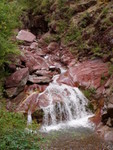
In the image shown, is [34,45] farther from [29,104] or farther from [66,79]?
[29,104]

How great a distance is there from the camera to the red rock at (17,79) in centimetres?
1195

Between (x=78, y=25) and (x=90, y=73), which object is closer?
(x=90, y=73)

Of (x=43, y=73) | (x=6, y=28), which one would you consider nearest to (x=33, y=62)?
(x=43, y=73)

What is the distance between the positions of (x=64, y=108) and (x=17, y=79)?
2.66 m

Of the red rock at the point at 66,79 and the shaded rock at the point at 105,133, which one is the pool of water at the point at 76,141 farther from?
the red rock at the point at 66,79

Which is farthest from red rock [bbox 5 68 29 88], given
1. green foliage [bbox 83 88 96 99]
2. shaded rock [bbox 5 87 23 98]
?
green foliage [bbox 83 88 96 99]

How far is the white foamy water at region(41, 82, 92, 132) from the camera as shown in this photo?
10.7 metres

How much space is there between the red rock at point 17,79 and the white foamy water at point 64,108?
1199 millimetres

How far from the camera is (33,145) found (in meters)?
4.76

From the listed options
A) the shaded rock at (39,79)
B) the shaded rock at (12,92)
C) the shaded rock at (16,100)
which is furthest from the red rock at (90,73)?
the shaded rock at (12,92)

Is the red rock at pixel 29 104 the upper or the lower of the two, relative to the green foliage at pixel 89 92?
lower

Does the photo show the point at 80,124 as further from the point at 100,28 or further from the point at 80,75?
the point at 100,28

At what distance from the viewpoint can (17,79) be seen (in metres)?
12.0

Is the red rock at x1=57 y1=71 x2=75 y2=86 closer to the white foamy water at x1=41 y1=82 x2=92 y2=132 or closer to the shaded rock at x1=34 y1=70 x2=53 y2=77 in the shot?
the white foamy water at x1=41 y1=82 x2=92 y2=132
